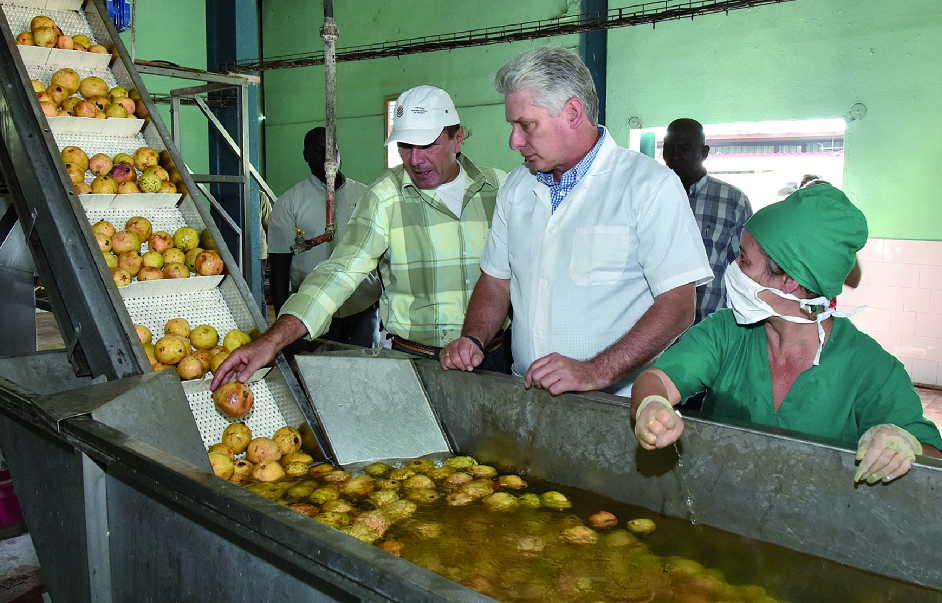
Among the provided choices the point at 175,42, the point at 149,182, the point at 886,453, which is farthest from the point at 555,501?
the point at 175,42

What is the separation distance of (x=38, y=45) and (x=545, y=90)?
2128 mm

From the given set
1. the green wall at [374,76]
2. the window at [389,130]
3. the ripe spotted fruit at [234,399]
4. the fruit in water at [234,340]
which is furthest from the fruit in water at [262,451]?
the window at [389,130]

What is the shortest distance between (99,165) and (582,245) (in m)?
1.84

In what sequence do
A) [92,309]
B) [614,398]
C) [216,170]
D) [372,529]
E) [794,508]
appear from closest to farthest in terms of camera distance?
[794,508] < [372,529] < [614,398] < [92,309] < [216,170]

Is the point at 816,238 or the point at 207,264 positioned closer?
the point at 816,238

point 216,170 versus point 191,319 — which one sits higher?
point 216,170

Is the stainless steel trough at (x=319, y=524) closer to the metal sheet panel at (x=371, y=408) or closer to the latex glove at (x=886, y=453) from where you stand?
the latex glove at (x=886, y=453)

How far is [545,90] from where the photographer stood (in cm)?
227

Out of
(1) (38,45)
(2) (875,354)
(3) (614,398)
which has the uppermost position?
(1) (38,45)

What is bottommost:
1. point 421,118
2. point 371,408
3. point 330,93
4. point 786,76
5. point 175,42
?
point 371,408

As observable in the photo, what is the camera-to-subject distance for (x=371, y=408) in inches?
101

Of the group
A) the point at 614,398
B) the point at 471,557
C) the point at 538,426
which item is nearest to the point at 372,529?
the point at 471,557

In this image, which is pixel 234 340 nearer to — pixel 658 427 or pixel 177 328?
pixel 177 328

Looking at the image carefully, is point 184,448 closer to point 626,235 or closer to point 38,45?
point 626,235
